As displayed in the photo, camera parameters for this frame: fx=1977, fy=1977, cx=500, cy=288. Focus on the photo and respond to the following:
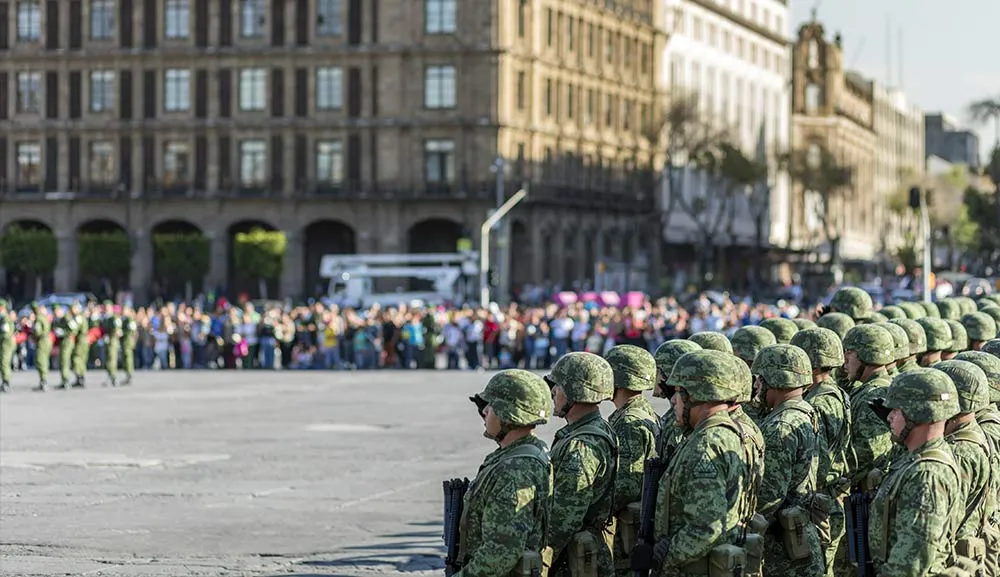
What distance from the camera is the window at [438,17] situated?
271ft

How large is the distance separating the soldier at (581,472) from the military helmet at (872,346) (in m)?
2.92

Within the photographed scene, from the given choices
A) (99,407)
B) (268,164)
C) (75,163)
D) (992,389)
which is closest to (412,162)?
(268,164)

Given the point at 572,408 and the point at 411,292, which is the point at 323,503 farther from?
the point at 411,292

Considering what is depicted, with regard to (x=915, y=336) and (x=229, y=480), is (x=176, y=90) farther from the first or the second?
(x=915, y=336)

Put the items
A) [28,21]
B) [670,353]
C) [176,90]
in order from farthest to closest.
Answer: [28,21], [176,90], [670,353]

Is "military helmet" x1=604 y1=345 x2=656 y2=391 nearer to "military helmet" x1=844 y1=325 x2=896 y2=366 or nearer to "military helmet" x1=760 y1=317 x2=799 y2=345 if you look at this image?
"military helmet" x1=844 y1=325 x2=896 y2=366

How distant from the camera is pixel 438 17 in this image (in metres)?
82.9

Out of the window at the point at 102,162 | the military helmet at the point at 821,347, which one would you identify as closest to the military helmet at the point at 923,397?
the military helmet at the point at 821,347

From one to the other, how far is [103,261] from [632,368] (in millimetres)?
74540

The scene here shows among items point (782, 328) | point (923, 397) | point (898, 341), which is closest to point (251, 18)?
point (782, 328)

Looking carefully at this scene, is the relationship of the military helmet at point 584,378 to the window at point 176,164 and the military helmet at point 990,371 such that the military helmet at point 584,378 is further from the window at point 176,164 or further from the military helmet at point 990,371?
the window at point 176,164

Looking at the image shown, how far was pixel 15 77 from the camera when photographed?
86.9 metres

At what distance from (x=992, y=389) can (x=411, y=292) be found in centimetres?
6580

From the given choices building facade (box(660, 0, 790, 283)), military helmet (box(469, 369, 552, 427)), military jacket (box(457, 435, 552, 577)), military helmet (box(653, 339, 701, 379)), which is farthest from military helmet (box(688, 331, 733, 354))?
building facade (box(660, 0, 790, 283))
